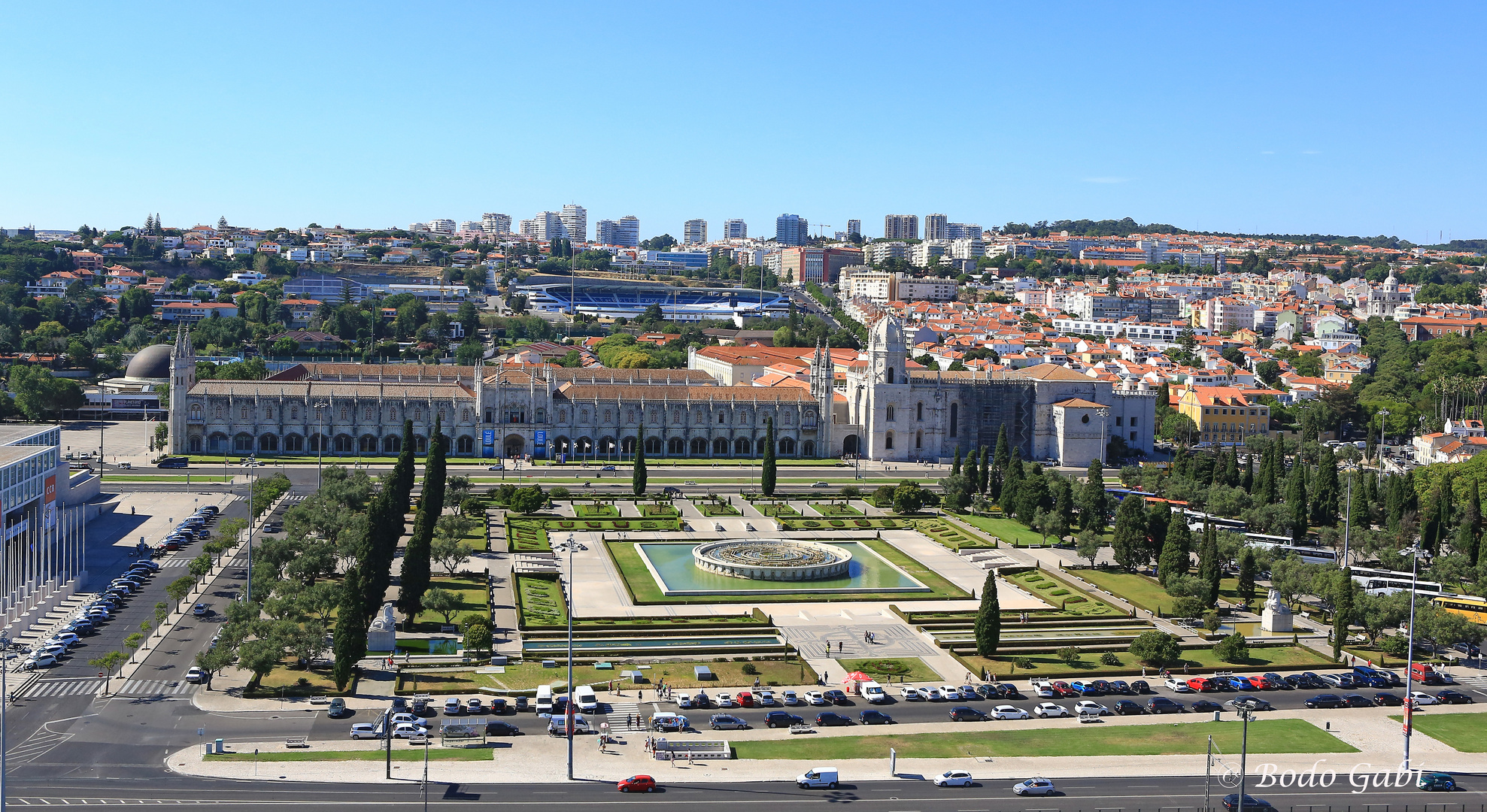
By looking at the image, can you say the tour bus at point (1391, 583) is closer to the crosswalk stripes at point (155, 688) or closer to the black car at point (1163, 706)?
the black car at point (1163, 706)

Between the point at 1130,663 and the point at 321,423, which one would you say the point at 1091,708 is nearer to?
the point at 1130,663

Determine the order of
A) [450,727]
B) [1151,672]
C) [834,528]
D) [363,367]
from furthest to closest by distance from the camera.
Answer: [363,367] → [834,528] → [1151,672] → [450,727]

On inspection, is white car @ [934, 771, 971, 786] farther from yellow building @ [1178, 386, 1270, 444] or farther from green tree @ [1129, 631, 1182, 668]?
yellow building @ [1178, 386, 1270, 444]

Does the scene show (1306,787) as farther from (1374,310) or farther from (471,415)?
(1374,310)

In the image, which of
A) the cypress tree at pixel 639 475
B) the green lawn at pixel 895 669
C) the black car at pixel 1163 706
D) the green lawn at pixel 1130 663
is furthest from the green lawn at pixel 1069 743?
the cypress tree at pixel 639 475

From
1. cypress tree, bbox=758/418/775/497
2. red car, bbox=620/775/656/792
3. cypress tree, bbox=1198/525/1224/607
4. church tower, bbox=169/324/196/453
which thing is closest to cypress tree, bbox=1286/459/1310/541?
cypress tree, bbox=1198/525/1224/607

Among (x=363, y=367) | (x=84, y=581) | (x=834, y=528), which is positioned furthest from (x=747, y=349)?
(x=84, y=581)

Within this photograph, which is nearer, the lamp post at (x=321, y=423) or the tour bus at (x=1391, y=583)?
the tour bus at (x=1391, y=583)
